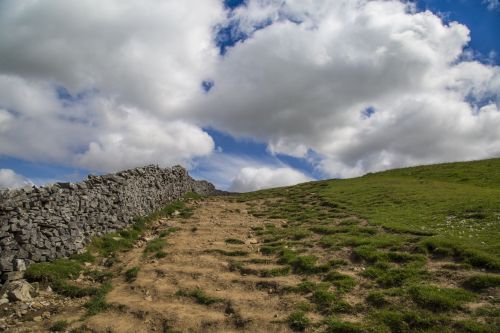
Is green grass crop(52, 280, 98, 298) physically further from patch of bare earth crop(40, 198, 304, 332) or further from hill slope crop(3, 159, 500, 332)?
patch of bare earth crop(40, 198, 304, 332)

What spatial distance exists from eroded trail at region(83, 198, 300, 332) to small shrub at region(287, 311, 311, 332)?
0.22 meters

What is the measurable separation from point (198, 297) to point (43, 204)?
31.4ft

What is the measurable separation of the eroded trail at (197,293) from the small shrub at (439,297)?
4.20 meters

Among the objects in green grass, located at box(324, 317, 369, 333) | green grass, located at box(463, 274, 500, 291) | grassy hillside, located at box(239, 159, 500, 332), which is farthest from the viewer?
green grass, located at box(463, 274, 500, 291)

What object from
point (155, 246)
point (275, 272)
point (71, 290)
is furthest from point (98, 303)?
point (275, 272)

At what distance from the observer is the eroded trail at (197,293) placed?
1306 centimetres

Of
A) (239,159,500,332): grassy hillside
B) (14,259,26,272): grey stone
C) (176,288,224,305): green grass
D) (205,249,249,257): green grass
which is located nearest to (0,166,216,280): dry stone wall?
(14,259,26,272): grey stone

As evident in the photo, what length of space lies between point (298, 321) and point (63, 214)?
13.5 metres

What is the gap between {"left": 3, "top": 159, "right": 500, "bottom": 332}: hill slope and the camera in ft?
40.9

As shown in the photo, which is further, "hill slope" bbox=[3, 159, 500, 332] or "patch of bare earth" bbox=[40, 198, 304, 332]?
"patch of bare earth" bbox=[40, 198, 304, 332]

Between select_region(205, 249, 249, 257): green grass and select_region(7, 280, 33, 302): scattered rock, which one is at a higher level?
select_region(205, 249, 249, 257): green grass

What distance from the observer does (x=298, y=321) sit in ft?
40.7

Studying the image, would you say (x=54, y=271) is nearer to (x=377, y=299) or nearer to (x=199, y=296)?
(x=199, y=296)

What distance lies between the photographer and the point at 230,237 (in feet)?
76.4
